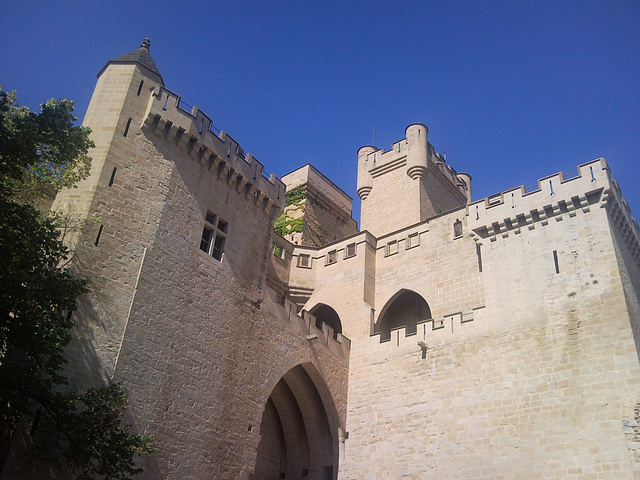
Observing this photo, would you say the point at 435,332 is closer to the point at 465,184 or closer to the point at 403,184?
the point at 403,184

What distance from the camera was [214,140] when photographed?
1816 centimetres

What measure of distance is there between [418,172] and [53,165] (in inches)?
682

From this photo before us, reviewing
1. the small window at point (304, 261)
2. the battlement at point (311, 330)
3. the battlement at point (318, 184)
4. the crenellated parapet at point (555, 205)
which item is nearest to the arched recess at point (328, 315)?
the small window at point (304, 261)

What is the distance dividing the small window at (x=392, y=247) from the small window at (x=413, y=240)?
1.77 ft

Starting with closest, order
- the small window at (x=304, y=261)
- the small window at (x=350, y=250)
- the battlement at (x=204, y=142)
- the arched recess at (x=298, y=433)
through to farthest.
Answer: the battlement at (x=204, y=142), the arched recess at (x=298, y=433), the small window at (x=350, y=250), the small window at (x=304, y=261)

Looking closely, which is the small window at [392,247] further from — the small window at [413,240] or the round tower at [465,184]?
the round tower at [465,184]

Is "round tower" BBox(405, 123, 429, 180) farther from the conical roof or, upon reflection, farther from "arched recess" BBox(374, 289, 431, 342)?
the conical roof

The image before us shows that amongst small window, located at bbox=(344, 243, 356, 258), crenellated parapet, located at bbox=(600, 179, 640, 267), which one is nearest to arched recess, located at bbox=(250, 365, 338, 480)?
small window, located at bbox=(344, 243, 356, 258)

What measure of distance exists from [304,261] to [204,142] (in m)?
7.76

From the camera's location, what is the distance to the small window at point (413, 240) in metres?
22.0

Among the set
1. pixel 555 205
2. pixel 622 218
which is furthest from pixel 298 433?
pixel 622 218

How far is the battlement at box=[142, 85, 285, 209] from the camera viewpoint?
16.8 metres

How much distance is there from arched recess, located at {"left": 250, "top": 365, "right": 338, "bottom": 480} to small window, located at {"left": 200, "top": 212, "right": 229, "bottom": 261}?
478 centimetres

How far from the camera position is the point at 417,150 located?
27.1 meters
